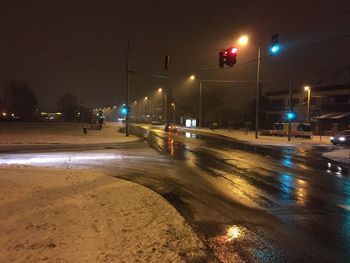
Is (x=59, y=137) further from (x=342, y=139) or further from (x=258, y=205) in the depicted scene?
(x=258, y=205)

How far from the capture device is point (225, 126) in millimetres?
91688

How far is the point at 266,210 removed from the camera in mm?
9664

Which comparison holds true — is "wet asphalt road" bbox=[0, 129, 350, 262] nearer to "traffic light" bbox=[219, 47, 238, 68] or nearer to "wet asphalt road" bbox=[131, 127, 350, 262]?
"wet asphalt road" bbox=[131, 127, 350, 262]

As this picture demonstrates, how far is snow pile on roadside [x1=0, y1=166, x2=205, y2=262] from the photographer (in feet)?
19.8

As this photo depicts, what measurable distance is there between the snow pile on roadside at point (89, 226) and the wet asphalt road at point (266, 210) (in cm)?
63

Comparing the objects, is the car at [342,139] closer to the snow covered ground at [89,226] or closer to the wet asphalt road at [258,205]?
the wet asphalt road at [258,205]

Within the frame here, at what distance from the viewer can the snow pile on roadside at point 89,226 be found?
6047mm

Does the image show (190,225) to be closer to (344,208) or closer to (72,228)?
(72,228)

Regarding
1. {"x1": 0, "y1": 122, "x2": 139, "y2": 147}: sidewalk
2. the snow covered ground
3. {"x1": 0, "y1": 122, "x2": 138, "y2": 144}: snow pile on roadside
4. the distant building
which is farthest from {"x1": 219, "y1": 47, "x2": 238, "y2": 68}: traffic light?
the distant building

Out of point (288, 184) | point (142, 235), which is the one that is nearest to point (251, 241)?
point (142, 235)

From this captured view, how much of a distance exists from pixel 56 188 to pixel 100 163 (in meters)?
8.00

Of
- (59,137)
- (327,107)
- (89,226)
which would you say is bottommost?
(59,137)

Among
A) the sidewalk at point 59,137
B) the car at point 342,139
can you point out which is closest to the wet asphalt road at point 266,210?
the sidewalk at point 59,137

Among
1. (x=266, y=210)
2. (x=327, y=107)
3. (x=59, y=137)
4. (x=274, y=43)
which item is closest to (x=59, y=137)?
(x=59, y=137)
